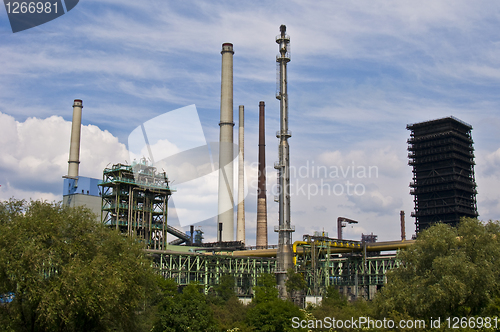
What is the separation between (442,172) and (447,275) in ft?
322

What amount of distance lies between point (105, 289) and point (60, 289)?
2.46m

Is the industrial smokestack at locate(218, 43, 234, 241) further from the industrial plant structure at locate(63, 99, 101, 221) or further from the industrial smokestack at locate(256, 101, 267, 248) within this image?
the industrial plant structure at locate(63, 99, 101, 221)

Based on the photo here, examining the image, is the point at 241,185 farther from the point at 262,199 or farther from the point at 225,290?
the point at 225,290

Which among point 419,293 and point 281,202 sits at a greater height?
point 281,202

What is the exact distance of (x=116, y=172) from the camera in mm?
73250

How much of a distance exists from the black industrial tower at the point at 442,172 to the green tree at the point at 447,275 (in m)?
90.1

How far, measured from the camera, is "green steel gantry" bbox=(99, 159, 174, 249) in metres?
72.9

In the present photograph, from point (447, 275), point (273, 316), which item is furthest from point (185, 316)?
point (447, 275)

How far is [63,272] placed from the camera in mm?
27578

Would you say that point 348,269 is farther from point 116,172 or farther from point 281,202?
point 116,172

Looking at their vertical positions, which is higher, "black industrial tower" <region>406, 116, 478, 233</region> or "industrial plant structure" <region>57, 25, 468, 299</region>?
"black industrial tower" <region>406, 116, 478, 233</region>

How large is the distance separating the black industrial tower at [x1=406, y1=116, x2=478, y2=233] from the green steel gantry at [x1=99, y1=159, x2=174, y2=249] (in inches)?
2871

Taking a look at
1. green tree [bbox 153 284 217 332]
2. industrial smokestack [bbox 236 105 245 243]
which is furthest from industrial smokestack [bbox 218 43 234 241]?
green tree [bbox 153 284 217 332]

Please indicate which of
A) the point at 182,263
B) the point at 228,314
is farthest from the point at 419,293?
the point at 182,263
